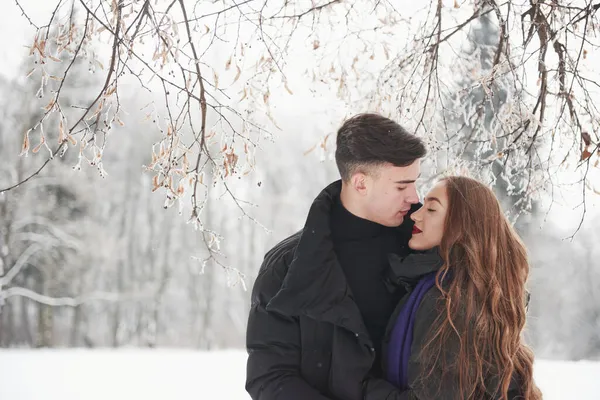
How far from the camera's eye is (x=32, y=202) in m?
10.2

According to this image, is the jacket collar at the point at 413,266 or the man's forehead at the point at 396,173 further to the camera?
the man's forehead at the point at 396,173

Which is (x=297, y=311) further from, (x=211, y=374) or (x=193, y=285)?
(x=193, y=285)

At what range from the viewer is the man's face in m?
1.89

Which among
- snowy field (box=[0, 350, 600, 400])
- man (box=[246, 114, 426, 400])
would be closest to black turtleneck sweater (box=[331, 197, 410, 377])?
man (box=[246, 114, 426, 400])

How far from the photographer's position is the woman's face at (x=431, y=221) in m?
1.87

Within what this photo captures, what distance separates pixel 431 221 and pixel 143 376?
5379 mm

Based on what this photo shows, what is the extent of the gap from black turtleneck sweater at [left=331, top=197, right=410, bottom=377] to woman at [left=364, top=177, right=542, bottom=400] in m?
0.06

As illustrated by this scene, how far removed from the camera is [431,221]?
189 centimetres

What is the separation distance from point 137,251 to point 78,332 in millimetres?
1587

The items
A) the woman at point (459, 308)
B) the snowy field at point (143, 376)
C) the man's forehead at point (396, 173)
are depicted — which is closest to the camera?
the woman at point (459, 308)

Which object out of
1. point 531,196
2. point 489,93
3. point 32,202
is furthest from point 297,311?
point 32,202

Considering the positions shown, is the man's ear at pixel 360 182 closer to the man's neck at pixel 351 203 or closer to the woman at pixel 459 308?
the man's neck at pixel 351 203

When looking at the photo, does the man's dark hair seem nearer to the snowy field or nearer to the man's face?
the man's face

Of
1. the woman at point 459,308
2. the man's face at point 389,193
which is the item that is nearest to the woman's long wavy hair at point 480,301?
the woman at point 459,308
